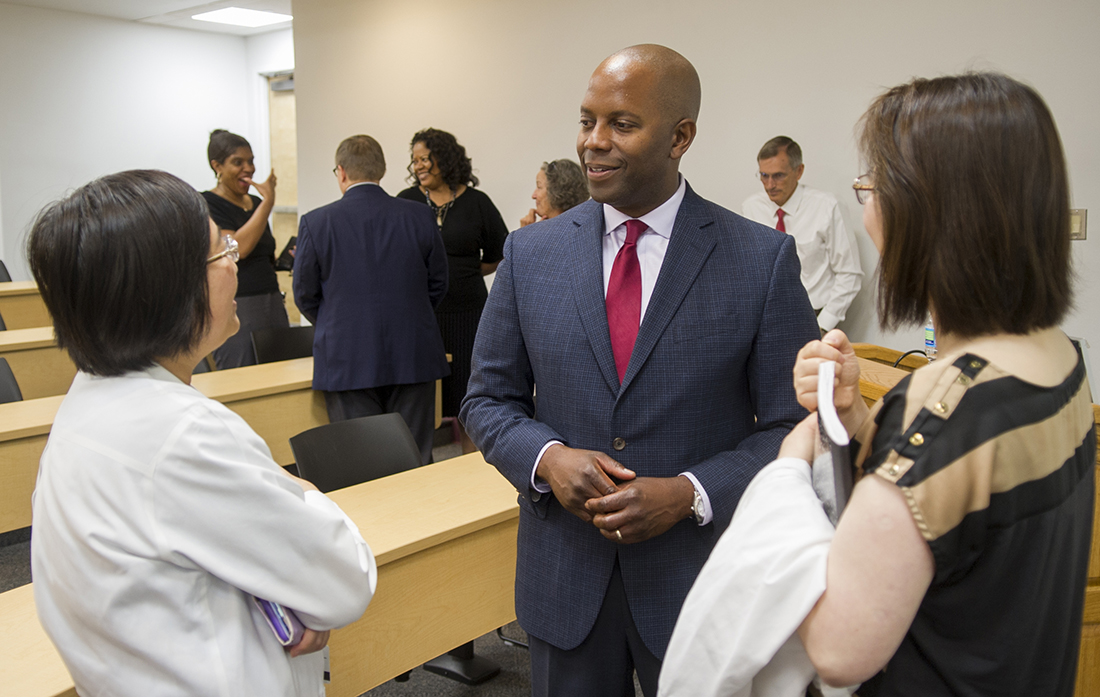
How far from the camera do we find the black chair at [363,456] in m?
2.31

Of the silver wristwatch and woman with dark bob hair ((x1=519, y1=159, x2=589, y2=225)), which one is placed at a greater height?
woman with dark bob hair ((x1=519, y1=159, x2=589, y2=225))

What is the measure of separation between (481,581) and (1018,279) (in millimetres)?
1502

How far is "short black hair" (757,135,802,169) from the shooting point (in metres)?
4.13

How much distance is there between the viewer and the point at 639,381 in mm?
1350

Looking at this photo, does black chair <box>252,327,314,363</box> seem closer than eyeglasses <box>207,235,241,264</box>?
No

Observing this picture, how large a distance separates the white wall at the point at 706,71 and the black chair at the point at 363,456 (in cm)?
206

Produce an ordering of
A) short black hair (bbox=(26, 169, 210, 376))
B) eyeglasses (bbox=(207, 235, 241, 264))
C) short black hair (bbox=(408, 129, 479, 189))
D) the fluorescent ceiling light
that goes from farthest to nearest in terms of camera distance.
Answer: the fluorescent ceiling light, short black hair (bbox=(408, 129, 479, 189)), eyeglasses (bbox=(207, 235, 241, 264)), short black hair (bbox=(26, 169, 210, 376))

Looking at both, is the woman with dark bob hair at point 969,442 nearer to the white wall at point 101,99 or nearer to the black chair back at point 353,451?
the black chair back at point 353,451

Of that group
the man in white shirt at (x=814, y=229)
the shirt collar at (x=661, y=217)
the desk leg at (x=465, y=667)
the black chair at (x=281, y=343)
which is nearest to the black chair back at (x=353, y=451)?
the desk leg at (x=465, y=667)

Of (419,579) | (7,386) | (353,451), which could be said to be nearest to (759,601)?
(419,579)

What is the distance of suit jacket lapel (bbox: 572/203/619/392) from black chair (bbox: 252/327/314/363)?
2.95 metres

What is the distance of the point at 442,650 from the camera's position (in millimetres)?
1913

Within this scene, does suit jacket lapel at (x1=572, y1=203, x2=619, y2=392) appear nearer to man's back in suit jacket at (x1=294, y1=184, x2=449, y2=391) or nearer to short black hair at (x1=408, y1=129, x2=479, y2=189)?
man's back in suit jacket at (x1=294, y1=184, x2=449, y2=391)

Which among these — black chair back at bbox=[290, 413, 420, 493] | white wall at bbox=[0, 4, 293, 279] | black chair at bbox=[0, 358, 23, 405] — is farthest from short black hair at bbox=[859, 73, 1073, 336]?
white wall at bbox=[0, 4, 293, 279]
